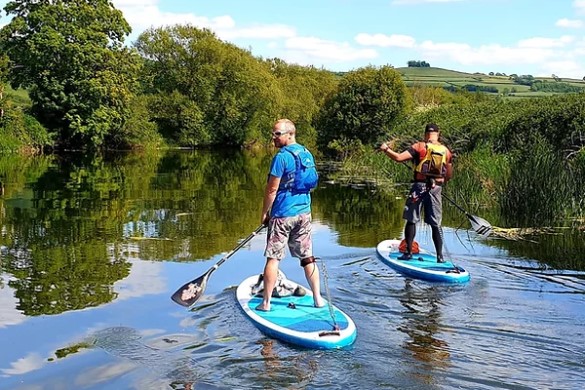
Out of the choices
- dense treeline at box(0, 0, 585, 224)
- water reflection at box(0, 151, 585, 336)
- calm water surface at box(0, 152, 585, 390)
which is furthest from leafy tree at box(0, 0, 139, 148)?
calm water surface at box(0, 152, 585, 390)

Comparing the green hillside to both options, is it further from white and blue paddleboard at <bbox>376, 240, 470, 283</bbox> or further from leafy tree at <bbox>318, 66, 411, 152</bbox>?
white and blue paddleboard at <bbox>376, 240, 470, 283</bbox>

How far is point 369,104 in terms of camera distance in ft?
101

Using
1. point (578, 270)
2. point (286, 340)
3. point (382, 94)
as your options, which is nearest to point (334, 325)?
point (286, 340)

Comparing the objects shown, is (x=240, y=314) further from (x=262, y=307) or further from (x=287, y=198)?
(x=287, y=198)

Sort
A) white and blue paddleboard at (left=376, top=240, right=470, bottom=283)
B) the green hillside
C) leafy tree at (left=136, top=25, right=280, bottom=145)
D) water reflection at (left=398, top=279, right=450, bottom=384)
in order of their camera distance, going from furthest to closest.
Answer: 1. leafy tree at (left=136, top=25, right=280, bottom=145)
2. the green hillside
3. white and blue paddleboard at (left=376, top=240, right=470, bottom=283)
4. water reflection at (left=398, top=279, right=450, bottom=384)

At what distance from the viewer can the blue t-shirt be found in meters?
6.72

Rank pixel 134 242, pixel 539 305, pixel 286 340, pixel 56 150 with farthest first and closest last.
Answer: pixel 56 150
pixel 134 242
pixel 539 305
pixel 286 340

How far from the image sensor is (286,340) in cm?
629

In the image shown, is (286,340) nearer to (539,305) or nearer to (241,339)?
(241,339)

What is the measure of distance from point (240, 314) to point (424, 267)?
121 inches

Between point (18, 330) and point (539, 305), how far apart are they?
5414 millimetres

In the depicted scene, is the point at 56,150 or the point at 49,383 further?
the point at 56,150

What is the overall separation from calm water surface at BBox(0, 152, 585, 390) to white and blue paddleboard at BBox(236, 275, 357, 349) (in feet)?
0.37

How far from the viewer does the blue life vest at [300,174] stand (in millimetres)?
6789
